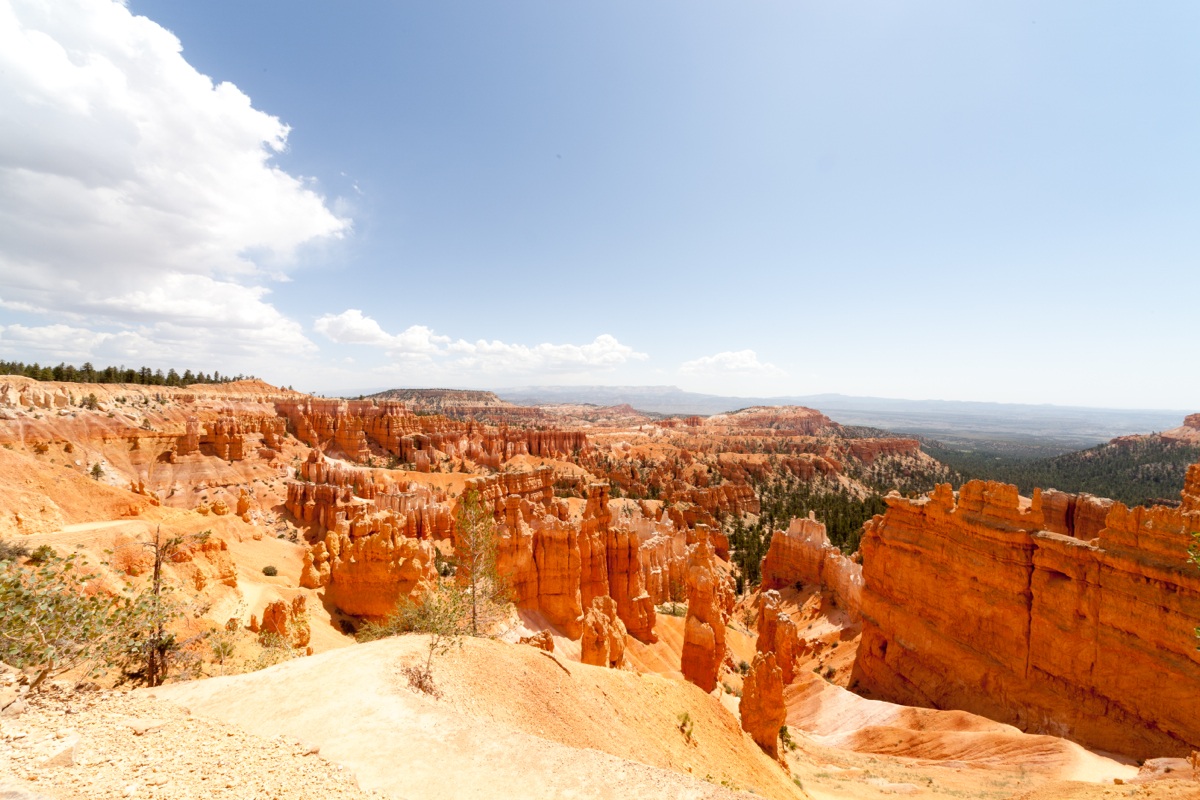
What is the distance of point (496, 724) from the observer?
1071 centimetres

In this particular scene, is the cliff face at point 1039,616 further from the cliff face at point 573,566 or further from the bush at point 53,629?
the bush at point 53,629

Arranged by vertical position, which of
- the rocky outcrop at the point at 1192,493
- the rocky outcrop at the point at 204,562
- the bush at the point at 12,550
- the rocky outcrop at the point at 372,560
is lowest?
the rocky outcrop at the point at 372,560

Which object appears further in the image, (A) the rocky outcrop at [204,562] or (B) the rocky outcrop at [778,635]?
(B) the rocky outcrop at [778,635]

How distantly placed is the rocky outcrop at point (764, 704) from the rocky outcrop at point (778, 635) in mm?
10073

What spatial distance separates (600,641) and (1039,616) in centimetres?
1809

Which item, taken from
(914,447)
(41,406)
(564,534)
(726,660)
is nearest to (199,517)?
(564,534)

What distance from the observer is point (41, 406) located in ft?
190

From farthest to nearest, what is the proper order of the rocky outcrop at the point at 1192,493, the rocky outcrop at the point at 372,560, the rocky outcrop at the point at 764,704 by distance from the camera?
the rocky outcrop at the point at 372,560
the rocky outcrop at the point at 1192,493
the rocky outcrop at the point at 764,704

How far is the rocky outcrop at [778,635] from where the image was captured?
27.2 m

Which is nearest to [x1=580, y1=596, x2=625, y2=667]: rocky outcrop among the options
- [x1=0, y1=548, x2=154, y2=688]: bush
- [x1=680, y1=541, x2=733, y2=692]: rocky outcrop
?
[x1=680, y1=541, x2=733, y2=692]: rocky outcrop

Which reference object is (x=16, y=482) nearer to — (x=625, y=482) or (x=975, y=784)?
(x=975, y=784)

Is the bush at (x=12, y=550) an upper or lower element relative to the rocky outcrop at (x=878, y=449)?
upper

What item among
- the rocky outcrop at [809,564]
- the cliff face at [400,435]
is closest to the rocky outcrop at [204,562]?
the rocky outcrop at [809,564]

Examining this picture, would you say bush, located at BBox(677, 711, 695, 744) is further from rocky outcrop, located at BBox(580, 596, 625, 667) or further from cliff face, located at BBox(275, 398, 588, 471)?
cliff face, located at BBox(275, 398, 588, 471)
